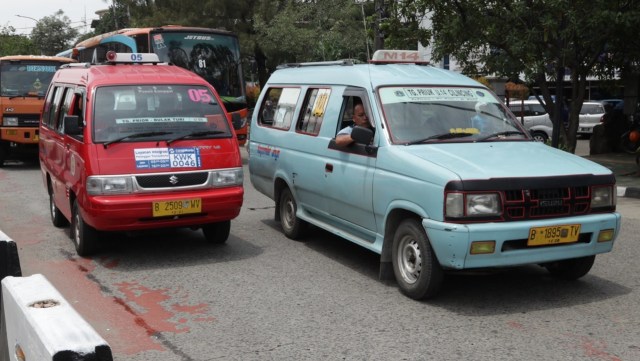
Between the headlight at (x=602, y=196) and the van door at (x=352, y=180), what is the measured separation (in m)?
1.82

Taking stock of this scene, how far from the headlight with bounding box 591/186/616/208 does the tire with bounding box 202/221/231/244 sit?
380 cm

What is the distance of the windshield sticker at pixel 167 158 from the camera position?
274 inches

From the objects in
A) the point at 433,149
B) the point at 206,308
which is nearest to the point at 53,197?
the point at 206,308

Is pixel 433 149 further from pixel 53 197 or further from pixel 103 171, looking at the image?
pixel 53 197

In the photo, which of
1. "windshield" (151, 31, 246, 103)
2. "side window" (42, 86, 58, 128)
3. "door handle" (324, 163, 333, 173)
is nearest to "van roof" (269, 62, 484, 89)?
"door handle" (324, 163, 333, 173)

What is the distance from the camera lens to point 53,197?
29.2 ft

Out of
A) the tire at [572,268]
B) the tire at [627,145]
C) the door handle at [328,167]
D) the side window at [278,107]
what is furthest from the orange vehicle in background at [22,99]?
the tire at [627,145]

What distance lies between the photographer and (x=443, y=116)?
6.50 metres

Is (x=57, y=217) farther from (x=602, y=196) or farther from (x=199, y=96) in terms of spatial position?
(x=602, y=196)

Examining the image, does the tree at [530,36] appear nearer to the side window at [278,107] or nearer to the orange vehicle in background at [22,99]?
the side window at [278,107]

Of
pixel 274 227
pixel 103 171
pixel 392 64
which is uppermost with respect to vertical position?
pixel 392 64

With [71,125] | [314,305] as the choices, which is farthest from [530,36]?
[314,305]

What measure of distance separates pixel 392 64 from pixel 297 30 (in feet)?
70.1

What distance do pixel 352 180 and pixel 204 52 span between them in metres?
11.8
